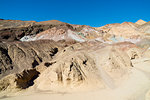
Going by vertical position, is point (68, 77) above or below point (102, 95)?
above

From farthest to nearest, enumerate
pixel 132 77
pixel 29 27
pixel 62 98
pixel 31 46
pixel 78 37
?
1. pixel 29 27
2. pixel 78 37
3. pixel 31 46
4. pixel 132 77
5. pixel 62 98

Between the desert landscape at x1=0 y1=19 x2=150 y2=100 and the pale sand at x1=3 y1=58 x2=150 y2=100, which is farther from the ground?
the desert landscape at x1=0 y1=19 x2=150 y2=100

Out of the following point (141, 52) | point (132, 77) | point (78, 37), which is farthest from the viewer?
point (78, 37)

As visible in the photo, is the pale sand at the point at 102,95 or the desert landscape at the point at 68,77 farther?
the desert landscape at the point at 68,77

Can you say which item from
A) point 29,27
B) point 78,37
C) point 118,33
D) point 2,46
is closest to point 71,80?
point 2,46

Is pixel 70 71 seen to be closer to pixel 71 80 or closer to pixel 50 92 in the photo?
pixel 71 80

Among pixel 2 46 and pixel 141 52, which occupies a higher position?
pixel 2 46

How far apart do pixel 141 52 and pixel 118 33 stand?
21.9 metres

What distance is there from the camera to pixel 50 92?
11.0m

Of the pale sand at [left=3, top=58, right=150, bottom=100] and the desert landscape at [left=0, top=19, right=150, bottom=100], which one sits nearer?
the pale sand at [left=3, top=58, right=150, bottom=100]

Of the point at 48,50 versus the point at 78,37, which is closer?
the point at 48,50

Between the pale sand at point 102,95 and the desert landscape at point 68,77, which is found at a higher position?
the desert landscape at point 68,77

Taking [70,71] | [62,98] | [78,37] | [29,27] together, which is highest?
[29,27]

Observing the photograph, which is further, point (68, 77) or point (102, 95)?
point (68, 77)
